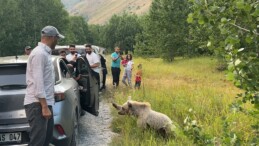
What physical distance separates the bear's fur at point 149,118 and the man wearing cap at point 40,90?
2659 mm

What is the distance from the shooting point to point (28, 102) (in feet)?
14.3

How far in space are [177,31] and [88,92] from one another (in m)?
30.9

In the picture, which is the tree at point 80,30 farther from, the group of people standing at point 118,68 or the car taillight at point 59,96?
the car taillight at point 59,96

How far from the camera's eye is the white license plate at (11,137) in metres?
4.89

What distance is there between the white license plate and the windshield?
71cm

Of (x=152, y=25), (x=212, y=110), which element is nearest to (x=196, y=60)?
(x=152, y=25)

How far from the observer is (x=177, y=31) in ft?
122

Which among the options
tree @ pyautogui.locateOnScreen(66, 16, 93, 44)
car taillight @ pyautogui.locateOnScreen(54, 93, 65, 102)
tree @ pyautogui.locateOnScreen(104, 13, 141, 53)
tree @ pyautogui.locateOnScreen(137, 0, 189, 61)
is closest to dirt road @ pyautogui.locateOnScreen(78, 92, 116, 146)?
car taillight @ pyautogui.locateOnScreen(54, 93, 65, 102)

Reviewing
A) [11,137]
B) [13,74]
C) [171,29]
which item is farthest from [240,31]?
[171,29]

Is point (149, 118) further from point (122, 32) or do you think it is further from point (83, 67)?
point (122, 32)

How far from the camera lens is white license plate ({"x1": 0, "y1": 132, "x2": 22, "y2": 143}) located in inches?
193

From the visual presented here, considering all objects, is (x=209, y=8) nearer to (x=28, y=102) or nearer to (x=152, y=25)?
(x=28, y=102)

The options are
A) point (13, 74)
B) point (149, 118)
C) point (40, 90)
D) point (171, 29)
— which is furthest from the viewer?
point (171, 29)

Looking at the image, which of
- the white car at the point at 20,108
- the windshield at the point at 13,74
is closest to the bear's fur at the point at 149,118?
the white car at the point at 20,108
